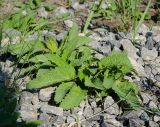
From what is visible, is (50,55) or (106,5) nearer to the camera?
(50,55)

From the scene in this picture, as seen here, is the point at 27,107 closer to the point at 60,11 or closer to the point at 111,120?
the point at 111,120

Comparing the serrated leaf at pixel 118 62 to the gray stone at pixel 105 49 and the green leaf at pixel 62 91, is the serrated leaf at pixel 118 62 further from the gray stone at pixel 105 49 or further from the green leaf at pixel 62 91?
the gray stone at pixel 105 49

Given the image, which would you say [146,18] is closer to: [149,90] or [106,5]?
[106,5]

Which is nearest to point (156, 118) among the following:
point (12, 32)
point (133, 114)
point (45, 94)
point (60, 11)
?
point (133, 114)

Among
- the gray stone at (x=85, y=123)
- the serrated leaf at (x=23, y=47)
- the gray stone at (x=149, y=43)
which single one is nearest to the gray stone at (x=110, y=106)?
the gray stone at (x=85, y=123)

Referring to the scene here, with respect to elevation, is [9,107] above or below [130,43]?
above

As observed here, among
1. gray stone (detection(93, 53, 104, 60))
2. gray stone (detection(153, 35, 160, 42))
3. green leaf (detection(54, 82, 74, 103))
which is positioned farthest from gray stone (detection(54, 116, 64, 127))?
gray stone (detection(153, 35, 160, 42))

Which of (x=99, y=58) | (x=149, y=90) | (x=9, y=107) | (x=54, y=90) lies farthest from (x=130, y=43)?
(x=9, y=107)
